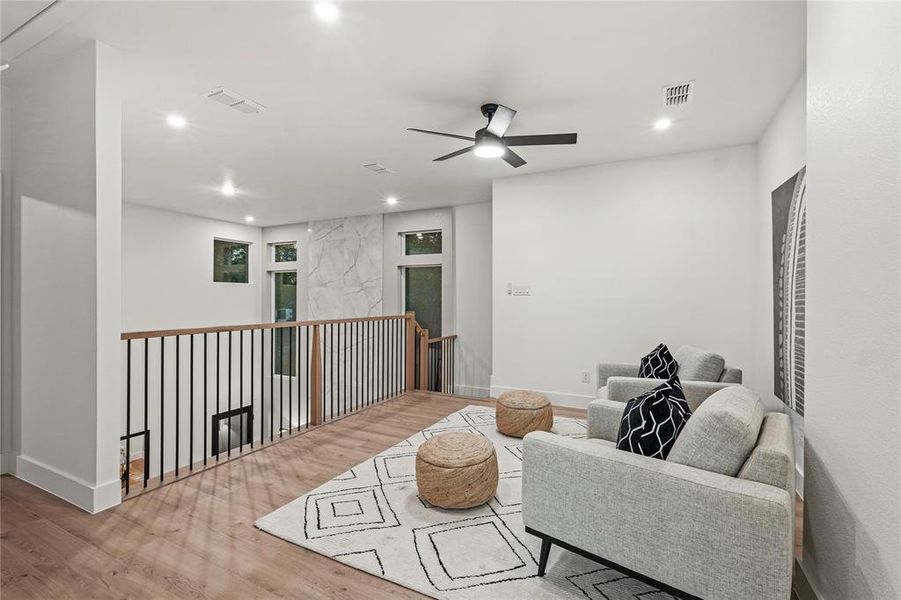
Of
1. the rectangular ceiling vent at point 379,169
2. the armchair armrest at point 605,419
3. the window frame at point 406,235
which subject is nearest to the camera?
the armchair armrest at point 605,419

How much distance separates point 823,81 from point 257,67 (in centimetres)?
295

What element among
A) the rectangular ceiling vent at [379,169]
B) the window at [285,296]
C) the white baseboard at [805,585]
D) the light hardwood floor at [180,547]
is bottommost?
the light hardwood floor at [180,547]

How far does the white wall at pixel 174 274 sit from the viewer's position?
20.8 feet

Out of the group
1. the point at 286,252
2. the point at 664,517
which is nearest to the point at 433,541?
the point at 664,517

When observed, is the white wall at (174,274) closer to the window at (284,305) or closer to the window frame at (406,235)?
the window at (284,305)

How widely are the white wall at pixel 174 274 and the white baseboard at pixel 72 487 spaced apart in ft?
13.5

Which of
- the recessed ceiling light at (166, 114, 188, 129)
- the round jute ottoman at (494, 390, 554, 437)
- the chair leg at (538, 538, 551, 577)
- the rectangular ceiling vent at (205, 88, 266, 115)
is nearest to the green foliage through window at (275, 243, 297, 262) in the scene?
the recessed ceiling light at (166, 114, 188, 129)

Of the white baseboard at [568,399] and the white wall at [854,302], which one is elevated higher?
the white wall at [854,302]

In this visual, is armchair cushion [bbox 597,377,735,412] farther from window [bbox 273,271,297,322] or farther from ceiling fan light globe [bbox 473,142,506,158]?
window [bbox 273,271,297,322]

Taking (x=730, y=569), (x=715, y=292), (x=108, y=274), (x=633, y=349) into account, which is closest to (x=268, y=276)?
(x=108, y=274)

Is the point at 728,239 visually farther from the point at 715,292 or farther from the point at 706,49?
the point at 706,49

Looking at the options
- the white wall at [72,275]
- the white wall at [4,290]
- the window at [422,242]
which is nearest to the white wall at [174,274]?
the window at [422,242]

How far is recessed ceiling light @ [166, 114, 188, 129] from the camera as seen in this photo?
3349 mm

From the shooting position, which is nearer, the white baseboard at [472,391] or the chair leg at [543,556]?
the chair leg at [543,556]
